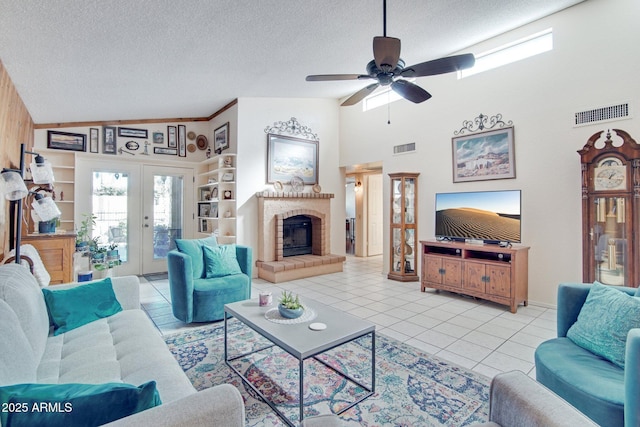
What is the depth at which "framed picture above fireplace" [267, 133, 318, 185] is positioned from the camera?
5.69 m

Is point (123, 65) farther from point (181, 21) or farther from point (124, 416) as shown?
point (124, 416)

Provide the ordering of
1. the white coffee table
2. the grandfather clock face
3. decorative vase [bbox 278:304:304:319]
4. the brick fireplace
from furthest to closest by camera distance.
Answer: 1. the brick fireplace
2. the grandfather clock face
3. decorative vase [bbox 278:304:304:319]
4. the white coffee table

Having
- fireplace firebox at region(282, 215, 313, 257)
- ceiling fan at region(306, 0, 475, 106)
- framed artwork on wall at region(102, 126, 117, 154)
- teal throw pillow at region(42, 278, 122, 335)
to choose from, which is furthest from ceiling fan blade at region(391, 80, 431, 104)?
framed artwork on wall at region(102, 126, 117, 154)

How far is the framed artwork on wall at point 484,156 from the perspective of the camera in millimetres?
4164

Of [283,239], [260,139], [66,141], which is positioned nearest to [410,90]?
[260,139]

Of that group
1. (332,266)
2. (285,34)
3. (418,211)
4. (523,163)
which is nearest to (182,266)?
(285,34)

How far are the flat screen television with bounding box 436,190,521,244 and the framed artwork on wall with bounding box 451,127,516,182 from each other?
0.34m

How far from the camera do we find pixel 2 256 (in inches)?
119

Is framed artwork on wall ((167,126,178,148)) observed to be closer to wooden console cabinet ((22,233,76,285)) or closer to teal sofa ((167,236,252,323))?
wooden console cabinet ((22,233,76,285))

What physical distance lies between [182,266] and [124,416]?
237 centimetres

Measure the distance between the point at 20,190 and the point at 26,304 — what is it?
1.44 m

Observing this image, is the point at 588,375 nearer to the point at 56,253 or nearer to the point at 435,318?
the point at 435,318

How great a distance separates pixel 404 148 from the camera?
17.8ft

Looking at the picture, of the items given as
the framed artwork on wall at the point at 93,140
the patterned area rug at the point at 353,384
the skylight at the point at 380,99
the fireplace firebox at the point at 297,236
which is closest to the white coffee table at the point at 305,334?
the patterned area rug at the point at 353,384
